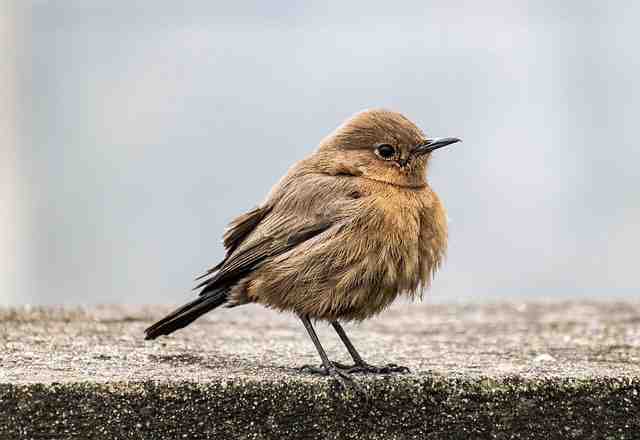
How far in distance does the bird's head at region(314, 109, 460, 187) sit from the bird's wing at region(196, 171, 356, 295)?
16 cm

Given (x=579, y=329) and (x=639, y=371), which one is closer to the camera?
(x=639, y=371)

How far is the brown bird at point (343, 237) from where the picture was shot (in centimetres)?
404

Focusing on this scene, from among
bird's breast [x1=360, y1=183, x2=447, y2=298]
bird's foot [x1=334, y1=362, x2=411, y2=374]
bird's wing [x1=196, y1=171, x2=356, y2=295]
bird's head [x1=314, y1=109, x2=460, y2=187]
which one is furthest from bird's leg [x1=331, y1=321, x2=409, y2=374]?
bird's head [x1=314, y1=109, x2=460, y2=187]

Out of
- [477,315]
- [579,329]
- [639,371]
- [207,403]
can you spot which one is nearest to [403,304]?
[477,315]

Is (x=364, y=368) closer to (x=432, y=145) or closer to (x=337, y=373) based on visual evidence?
(x=337, y=373)

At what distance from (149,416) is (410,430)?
0.84 meters

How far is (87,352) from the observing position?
4.05m

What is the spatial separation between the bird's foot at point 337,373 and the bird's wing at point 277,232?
52cm

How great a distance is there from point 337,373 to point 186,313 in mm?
840

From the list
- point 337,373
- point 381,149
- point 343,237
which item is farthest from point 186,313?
point 381,149

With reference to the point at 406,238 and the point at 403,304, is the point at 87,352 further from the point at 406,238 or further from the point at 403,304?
the point at 403,304

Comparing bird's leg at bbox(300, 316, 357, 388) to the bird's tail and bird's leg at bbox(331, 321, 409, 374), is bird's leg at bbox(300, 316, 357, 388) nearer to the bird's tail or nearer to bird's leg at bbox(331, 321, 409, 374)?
bird's leg at bbox(331, 321, 409, 374)

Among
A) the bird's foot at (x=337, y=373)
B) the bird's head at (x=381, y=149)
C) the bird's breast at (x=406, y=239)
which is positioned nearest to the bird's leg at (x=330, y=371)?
the bird's foot at (x=337, y=373)

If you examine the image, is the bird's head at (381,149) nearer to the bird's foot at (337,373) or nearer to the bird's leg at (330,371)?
the bird's leg at (330,371)
